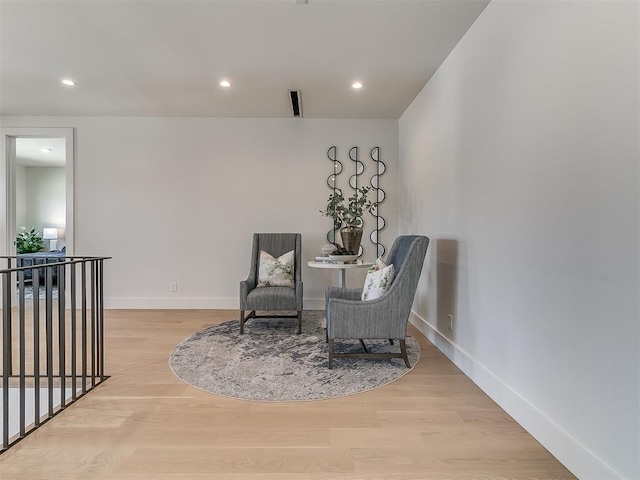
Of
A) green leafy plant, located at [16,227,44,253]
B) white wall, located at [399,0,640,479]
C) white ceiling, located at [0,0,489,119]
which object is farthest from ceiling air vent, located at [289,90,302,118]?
green leafy plant, located at [16,227,44,253]

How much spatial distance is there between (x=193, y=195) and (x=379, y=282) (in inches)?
115

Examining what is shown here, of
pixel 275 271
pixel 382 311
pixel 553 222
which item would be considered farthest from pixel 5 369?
pixel 553 222

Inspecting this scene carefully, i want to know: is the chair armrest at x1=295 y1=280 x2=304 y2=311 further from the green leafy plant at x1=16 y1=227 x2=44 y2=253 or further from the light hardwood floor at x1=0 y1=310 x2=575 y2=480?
the green leafy plant at x1=16 y1=227 x2=44 y2=253

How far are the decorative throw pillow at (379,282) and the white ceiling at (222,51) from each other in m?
1.79

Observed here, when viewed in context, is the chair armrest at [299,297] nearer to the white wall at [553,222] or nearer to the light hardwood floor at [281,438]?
the light hardwood floor at [281,438]

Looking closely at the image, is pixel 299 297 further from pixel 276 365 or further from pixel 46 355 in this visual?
pixel 46 355

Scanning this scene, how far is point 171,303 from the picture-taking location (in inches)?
175

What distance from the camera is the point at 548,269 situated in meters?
1.66

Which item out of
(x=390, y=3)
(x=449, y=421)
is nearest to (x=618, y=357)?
(x=449, y=421)

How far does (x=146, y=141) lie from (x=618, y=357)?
4980 millimetres

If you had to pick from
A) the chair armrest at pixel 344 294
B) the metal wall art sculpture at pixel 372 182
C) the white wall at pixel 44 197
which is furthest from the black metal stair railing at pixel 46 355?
the white wall at pixel 44 197

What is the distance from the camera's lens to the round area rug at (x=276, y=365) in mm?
2215

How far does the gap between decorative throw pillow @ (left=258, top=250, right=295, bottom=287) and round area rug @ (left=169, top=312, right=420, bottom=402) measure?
20.2 inches

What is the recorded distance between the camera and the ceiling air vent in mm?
3590
